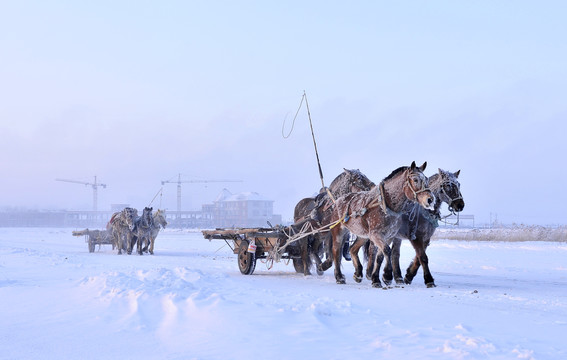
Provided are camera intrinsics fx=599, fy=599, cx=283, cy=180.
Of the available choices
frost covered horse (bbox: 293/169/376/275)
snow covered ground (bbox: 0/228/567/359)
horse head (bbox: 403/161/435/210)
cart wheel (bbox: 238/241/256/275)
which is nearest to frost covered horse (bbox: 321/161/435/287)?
horse head (bbox: 403/161/435/210)

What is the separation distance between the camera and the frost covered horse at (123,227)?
26609 millimetres

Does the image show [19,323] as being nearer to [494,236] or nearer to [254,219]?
[494,236]

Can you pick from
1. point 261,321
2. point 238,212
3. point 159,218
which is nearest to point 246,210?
point 238,212

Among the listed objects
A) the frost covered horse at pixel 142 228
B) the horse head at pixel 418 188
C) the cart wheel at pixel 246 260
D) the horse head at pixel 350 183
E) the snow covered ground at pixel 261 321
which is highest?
the horse head at pixel 350 183

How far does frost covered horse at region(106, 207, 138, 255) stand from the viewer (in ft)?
87.3

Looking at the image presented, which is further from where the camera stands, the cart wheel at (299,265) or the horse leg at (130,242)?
the horse leg at (130,242)

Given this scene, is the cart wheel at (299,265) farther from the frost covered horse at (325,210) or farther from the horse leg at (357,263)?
the horse leg at (357,263)

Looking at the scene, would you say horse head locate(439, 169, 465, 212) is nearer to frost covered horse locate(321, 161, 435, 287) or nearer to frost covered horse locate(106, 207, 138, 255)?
frost covered horse locate(321, 161, 435, 287)

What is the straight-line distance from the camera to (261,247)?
15.0 meters

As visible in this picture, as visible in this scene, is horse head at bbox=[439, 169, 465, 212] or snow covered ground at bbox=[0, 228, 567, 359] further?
horse head at bbox=[439, 169, 465, 212]

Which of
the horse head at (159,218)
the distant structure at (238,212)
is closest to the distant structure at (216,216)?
the distant structure at (238,212)

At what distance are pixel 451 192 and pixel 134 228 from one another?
17.8 metres

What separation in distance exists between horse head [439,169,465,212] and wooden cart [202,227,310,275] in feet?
13.0

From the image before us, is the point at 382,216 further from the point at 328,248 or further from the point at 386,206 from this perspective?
the point at 328,248
